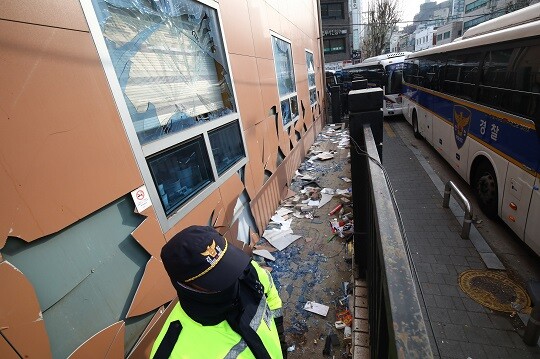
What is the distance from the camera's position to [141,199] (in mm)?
2205

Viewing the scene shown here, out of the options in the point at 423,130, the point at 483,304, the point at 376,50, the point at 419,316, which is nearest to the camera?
the point at 419,316

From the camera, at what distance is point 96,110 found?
1862 millimetres

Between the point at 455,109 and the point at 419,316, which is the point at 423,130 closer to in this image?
the point at 455,109

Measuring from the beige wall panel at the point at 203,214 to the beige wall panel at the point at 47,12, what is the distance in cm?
166

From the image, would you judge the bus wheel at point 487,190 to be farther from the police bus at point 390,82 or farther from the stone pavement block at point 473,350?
the police bus at point 390,82

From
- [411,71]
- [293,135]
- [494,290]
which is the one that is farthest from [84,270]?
[411,71]

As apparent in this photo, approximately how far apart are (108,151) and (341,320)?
9.05ft

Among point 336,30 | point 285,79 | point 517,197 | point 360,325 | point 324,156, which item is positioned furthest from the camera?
point 336,30

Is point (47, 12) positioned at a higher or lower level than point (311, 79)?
higher

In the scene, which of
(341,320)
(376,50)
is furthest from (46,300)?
(376,50)

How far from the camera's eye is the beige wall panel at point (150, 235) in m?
2.16

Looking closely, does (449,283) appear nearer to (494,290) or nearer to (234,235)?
(494,290)

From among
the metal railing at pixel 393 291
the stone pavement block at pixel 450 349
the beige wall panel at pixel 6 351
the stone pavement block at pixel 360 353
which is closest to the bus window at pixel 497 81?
the stone pavement block at pixel 450 349

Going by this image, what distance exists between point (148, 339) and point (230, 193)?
1.92m
